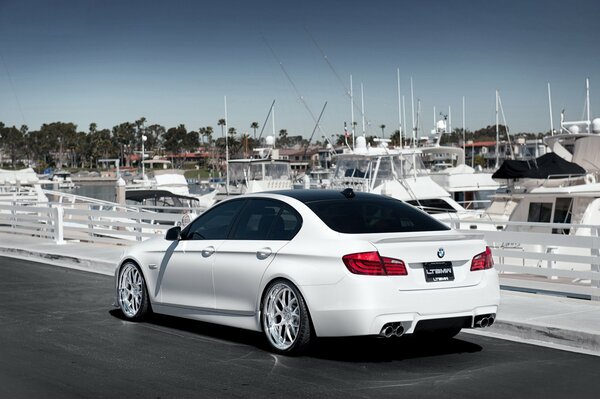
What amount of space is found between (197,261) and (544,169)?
2043 cm

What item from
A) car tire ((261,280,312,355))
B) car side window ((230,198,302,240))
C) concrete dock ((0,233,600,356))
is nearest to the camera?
car tire ((261,280,312,355))

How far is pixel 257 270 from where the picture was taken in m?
8.98

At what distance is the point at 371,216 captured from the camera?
29.5 ft

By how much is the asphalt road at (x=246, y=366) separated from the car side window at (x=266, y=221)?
1092 millimetres

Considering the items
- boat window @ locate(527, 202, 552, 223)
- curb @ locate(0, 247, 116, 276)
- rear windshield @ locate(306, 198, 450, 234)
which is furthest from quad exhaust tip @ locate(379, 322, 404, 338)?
boat window @ locate(527, 202, 552, 223)

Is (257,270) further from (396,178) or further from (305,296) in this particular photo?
(396,178)

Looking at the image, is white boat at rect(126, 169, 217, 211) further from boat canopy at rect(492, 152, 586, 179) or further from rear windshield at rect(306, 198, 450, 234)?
rear windshield at rect(306, 198, 450, 234)

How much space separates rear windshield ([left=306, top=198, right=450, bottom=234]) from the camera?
8.74 meters

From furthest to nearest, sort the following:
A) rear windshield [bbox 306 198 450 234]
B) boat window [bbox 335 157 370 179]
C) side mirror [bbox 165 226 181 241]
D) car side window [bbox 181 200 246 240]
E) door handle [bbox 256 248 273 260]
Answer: boat window [bbox 335 157 370 179]
side mirror [bbox 165 226 181 241]
car side window [bbox 181 200 246 240]
door handle [bbox 256 248 273 260]
rear windshield [bbox 306 198 450 234]

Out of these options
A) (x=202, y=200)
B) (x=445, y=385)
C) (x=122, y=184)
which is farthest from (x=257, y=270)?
(x=202, y=200)

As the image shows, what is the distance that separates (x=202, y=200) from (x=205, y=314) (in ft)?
137

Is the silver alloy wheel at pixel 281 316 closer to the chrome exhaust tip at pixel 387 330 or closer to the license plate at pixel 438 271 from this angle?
the chrome exhaust tip at pixel 387 330

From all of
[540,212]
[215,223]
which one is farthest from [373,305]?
[540,212]

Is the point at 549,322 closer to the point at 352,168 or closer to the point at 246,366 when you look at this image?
the point at 246,366
